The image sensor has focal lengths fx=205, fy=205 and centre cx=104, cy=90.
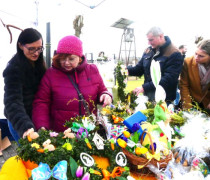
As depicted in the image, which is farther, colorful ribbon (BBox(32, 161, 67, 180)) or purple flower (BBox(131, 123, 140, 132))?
purple flower (BBox(131, 123, 140, 132))

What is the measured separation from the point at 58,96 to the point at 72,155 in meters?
0.61

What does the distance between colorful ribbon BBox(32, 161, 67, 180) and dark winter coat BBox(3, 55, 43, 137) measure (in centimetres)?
40

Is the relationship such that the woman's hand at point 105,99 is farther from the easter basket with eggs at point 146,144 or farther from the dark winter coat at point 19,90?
the dark winter coat at point 19,90

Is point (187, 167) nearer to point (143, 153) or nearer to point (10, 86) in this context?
point (143, 153)

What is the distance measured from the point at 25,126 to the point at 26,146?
0.83ft

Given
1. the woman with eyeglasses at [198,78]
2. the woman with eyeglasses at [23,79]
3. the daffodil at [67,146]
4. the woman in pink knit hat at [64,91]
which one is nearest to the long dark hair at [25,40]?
the woman with eyeglasses at [23,79]

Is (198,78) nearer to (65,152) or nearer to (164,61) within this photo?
(164,61)

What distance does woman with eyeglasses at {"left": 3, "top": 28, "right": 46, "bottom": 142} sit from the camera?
1.20 metres

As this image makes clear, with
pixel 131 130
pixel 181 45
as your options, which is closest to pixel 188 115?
pixel 131 130

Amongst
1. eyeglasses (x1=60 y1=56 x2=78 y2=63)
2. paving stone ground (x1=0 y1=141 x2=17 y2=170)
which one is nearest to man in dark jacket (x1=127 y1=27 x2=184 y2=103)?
eyeglasses (x1=60 y1=56 x2=78 y2=63)

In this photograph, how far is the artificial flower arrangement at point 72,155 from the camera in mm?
823

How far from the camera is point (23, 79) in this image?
1331mm

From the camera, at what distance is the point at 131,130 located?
1137mm

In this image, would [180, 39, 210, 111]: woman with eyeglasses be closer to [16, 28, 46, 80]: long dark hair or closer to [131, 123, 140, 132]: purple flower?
[131, 123, 140, 132]: purple flower
